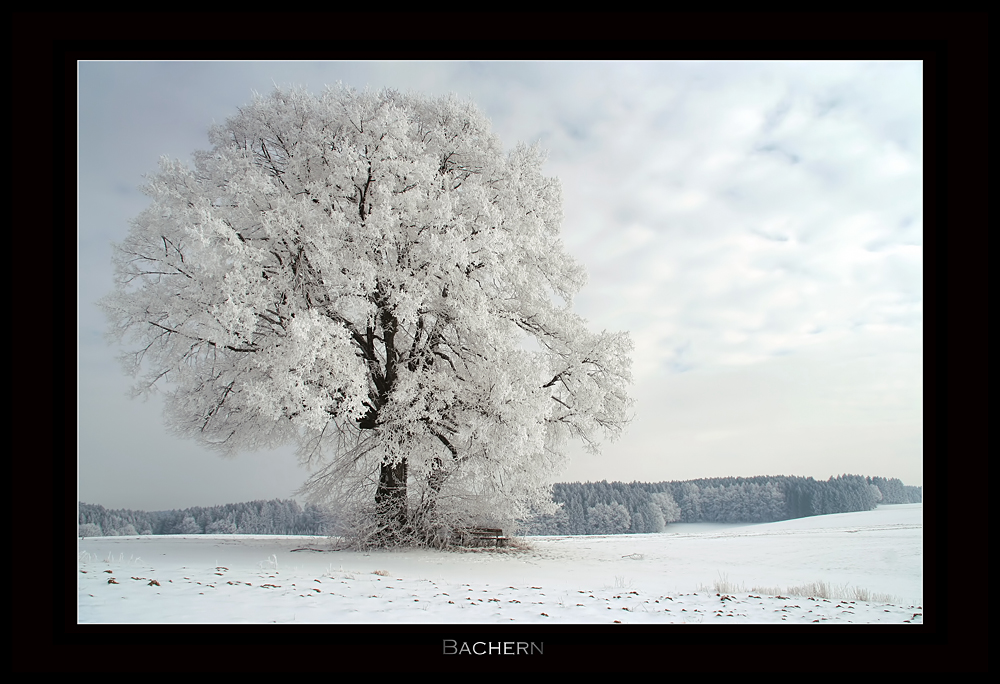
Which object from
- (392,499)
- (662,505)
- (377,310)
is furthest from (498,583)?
(662,505)

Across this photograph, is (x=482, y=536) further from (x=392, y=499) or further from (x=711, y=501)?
(x=711, y=501)

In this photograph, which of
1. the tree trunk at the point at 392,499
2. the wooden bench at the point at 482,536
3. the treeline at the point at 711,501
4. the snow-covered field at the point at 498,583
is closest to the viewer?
the snow-covered field at the point at 498,583

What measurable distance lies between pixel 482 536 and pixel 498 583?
494cm

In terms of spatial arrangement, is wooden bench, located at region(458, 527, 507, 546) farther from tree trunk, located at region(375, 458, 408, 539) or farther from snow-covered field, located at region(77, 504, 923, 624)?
tree trunk, located at region(375, 458, 408, 539)

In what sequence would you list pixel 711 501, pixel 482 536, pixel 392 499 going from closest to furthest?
pixel 392 499 < pixel 482 536 < pixel 711 501

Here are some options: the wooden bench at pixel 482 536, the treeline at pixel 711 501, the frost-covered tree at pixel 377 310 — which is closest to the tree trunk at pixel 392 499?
the frost-covered tree at pixel 377 310

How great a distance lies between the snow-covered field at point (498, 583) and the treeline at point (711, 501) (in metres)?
4.35

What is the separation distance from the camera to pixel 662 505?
18422 mm

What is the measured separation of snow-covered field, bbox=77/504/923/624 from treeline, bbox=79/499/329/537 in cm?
32

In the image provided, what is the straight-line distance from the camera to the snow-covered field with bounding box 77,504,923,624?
581 centimetres

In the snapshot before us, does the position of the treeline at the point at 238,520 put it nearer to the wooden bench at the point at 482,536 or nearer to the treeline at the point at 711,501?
the wooden bench at the point at 482,536

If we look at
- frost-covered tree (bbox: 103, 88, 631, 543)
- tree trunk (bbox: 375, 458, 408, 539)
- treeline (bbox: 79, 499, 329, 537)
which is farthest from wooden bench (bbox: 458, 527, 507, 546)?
treeline (bbox: 79, 499, 329, 537)

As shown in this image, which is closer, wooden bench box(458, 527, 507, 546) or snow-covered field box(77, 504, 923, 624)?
snow-covered field box(77, 504, 923, 624)

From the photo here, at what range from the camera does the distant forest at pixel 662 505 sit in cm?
1409
